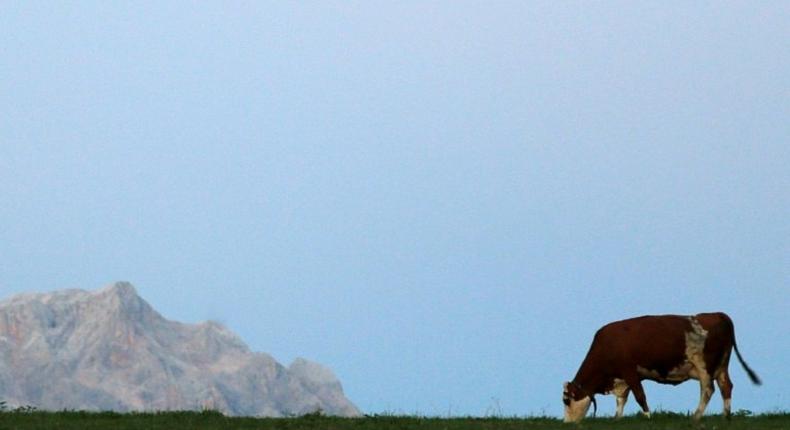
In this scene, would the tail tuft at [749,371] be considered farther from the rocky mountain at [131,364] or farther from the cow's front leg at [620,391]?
the rocky mountain at [131,364]

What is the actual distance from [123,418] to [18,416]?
7.74ft

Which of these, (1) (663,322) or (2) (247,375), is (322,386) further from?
(1) (663,322)

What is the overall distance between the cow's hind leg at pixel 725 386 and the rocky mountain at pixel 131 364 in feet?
310

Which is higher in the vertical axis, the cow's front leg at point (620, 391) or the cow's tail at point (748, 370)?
the cow's tail at point (748, 370)

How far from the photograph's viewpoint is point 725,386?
26922mm

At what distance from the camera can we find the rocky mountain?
121938 mm

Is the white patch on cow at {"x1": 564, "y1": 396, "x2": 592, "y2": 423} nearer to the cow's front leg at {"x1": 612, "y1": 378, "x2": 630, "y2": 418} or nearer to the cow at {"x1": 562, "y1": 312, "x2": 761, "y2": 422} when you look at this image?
the cow at {"x1": 562, "y1": 312, "x2": 761, "y2": 422}

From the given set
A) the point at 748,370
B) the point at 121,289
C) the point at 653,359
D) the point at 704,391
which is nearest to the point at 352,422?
the point at 653,359

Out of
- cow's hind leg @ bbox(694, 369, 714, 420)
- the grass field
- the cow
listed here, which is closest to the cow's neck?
the cow

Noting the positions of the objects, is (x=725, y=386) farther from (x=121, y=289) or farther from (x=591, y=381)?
(x=121, y=289)

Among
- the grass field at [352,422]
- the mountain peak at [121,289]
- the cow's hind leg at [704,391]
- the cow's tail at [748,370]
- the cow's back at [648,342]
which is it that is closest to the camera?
the grass field at [352,422]

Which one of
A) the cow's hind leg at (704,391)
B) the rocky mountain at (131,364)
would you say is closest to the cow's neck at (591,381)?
the cow's hind leg at (704,391)

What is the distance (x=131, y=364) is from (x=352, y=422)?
111m

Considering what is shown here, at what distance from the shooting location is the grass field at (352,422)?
24.4 metres
